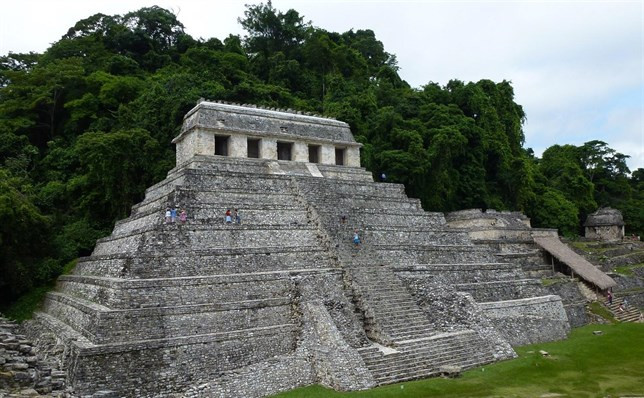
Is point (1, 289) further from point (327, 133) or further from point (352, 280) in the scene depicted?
point (327, 133)

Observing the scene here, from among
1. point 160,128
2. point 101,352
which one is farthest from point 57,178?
point 101,352

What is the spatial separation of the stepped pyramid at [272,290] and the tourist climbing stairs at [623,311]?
6.19 metres

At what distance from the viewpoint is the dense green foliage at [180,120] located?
23.5 metres

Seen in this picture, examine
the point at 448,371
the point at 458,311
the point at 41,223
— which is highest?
the point at 41,223

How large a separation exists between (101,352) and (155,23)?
38.6 m

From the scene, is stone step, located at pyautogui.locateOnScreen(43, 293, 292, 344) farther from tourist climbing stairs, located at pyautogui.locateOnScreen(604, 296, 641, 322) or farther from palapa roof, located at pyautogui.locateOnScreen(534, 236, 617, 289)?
palapa roof, located at pyautogui.locateOnScreen(534, 236, 617, 289)

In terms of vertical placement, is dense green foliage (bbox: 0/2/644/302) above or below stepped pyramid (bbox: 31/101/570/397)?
above

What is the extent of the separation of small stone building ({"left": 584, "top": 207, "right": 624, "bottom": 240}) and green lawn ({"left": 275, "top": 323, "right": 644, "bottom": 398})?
26146mm

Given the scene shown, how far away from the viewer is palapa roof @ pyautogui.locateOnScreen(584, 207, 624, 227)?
40.7 meters

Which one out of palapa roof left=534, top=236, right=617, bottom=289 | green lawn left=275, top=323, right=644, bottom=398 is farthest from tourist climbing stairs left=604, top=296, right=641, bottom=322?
green lawn left=275, top=323, right=644, bottom=398

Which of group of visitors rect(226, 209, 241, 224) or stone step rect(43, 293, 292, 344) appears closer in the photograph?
stone step rect(43, 293, 292, 344)

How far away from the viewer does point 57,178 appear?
26844 millimetres

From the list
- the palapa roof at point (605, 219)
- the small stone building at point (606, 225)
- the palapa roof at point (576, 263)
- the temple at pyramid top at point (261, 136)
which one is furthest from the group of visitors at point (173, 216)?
the palapa roof at point (605, 219)

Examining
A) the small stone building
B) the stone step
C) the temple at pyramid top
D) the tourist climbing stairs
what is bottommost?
the tourist climbing stairs
